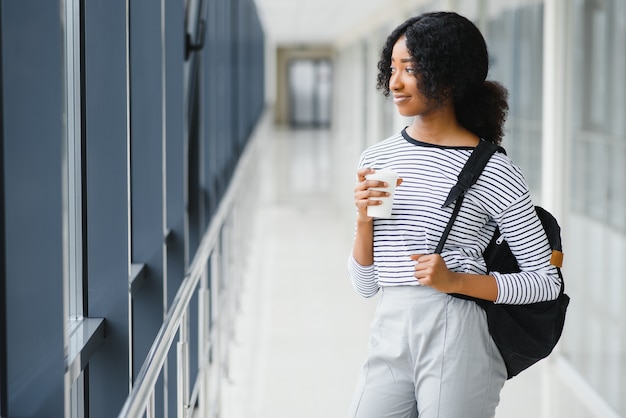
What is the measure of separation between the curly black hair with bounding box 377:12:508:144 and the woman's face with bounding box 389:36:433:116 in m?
0.01

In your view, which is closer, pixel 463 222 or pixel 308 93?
pixel 463 222

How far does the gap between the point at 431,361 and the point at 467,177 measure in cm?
30

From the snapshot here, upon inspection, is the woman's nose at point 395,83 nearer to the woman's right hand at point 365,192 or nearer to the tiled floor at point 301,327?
the woman's right hand at point 365,192

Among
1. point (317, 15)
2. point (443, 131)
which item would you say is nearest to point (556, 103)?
point (443, 131)

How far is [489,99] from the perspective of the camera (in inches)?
64.6

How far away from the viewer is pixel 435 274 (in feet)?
5.05

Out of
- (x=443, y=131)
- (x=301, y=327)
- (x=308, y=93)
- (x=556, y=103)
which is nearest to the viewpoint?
(x=443, y=131)

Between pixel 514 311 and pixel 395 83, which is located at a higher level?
pixel 395 83

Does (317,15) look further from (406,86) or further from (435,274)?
(435,274)
